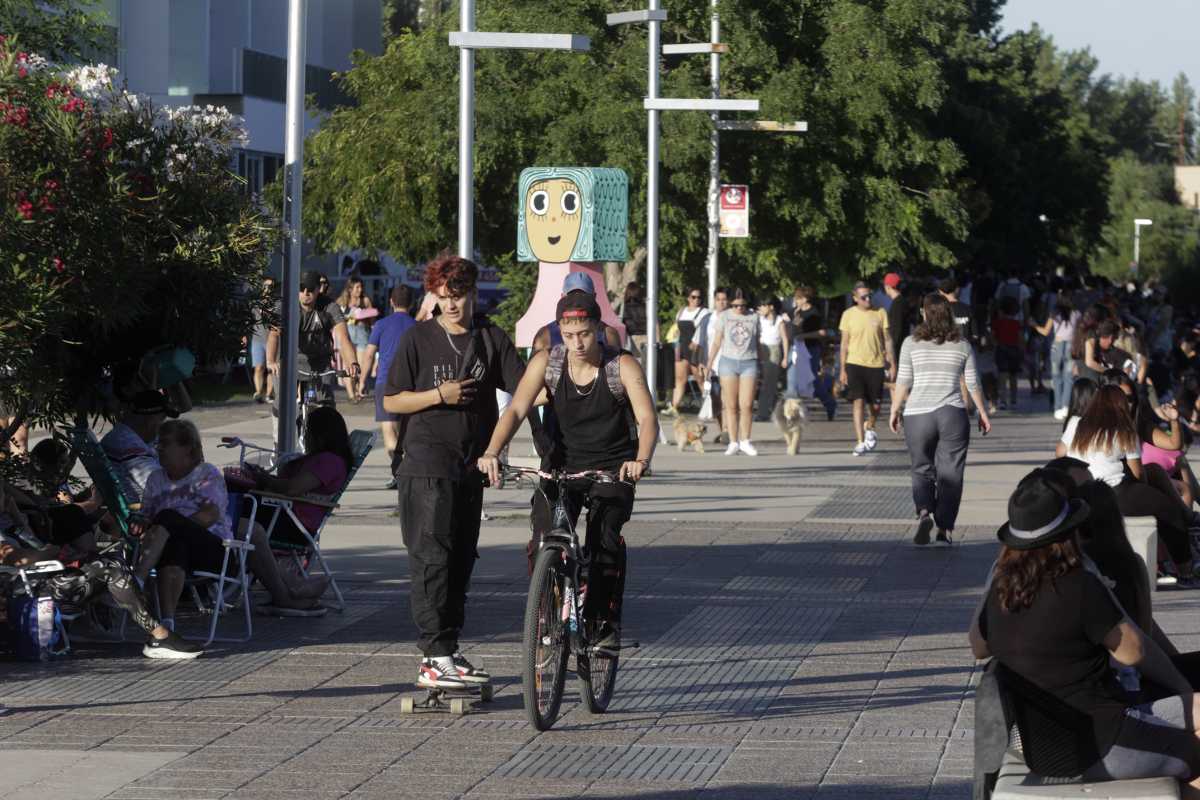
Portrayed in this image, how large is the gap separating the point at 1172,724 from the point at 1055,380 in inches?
868

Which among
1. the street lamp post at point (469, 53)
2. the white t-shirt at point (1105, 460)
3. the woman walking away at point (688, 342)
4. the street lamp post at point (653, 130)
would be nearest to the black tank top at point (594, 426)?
the white t-shirt at point (1105, 460)

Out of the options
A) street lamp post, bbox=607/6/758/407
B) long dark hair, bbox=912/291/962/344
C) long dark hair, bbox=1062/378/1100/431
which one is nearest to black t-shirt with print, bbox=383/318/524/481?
long dark hair, bbox=1062/378/1100/431

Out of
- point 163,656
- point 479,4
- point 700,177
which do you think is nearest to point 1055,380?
point 700,177

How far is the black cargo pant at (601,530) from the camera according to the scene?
802cm

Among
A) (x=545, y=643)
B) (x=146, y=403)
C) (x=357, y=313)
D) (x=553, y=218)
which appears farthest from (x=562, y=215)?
(x=357, y=313)

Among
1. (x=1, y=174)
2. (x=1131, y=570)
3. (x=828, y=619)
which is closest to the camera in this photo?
(x=1131, y=570)

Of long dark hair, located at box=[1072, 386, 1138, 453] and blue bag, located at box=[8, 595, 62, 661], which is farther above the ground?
long dark hair, located at box=[1072, 386, 1138, 453]

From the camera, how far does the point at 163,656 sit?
905cm

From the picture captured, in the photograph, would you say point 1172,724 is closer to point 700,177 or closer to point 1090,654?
point 1090,654

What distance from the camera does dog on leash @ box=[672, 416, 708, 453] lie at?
20781 millimetres

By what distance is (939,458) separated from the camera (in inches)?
537

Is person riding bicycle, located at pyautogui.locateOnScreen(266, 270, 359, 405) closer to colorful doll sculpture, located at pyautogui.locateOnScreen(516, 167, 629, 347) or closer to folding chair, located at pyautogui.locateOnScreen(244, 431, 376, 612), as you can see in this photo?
colorful doll sculpture, located at pyautogui.locateOnScreen(516, 167, 629, 347)

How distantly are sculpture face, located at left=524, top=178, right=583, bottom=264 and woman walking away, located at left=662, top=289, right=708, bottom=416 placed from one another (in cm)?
689

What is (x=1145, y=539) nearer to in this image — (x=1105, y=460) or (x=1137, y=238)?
(x=1105, y=460)
